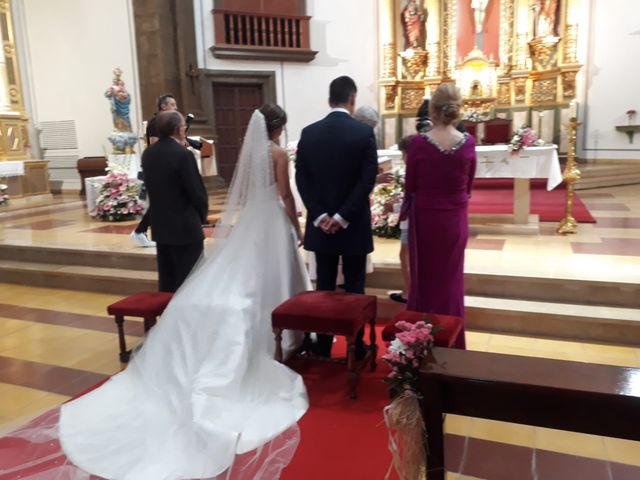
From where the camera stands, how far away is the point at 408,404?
6.12 feet

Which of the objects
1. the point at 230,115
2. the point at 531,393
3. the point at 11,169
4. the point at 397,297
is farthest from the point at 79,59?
the point at 531,393

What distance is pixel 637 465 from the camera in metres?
2.54

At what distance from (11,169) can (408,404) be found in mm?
10289

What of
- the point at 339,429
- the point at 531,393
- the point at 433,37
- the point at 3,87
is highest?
the point at 433,37

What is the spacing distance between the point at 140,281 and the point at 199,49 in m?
6.58

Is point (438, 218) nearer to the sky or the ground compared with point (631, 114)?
nearer to the ground

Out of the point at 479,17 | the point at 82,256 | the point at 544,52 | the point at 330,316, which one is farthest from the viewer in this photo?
the point at 479,17

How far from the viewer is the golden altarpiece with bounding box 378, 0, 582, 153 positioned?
10961mm

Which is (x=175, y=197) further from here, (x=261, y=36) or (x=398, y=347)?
(x=261, y=36)

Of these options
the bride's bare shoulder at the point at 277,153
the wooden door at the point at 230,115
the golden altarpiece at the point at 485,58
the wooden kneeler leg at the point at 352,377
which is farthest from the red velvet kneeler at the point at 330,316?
the golden altarpiece at the point at 485,58

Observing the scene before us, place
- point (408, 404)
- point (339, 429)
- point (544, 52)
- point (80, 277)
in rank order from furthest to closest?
point (544, 52) → point (80, 277) → point (339, 429) → point (408, 404)

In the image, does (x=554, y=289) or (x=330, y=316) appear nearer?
(x=330, y=316)

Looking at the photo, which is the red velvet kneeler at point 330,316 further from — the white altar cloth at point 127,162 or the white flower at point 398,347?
the white altar cloth at point 127,162

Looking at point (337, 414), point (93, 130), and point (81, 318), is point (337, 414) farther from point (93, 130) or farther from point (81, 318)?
point (93, 130)
